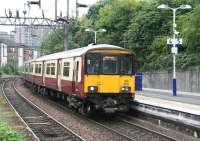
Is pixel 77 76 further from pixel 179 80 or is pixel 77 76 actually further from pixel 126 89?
pixel 179 80

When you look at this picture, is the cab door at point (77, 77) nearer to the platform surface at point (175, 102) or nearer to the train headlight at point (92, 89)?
the train headlight at point (92, 89)

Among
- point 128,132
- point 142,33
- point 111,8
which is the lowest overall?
point 128,132

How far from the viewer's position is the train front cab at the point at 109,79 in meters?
21.8

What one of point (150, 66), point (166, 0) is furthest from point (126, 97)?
point (166, 0)

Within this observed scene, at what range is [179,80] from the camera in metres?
45.2

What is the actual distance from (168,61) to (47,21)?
18035 mm

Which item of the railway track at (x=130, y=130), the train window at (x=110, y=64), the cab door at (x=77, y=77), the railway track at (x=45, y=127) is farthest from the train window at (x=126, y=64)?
the railway track at (x=45, y=127)

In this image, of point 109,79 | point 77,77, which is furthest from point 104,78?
point 77,77

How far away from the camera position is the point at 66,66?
26156 millimetres

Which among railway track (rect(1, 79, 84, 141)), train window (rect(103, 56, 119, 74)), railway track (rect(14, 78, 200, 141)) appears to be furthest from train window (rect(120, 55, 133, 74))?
railway track (rect(1, 79, 84, 141))

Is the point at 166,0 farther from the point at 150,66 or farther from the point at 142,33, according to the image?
the point at 150,66

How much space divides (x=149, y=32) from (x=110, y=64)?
38.0 meters

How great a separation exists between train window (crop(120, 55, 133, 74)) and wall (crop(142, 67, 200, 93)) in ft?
65.3

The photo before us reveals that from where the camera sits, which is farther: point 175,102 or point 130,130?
point 175,102
